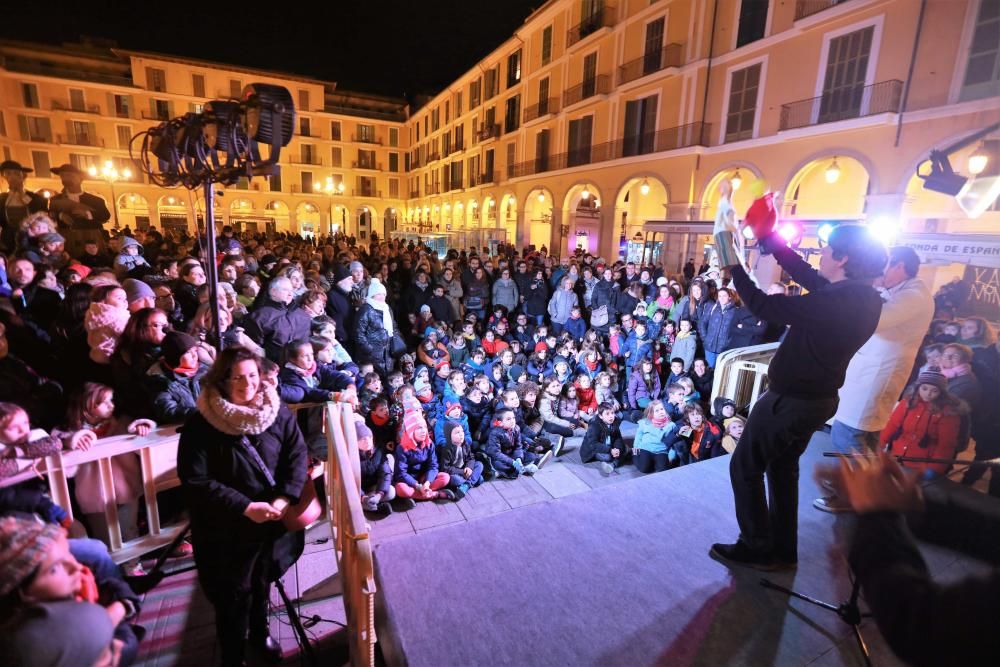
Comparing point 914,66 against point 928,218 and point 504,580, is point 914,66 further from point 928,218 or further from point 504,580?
point 504,580

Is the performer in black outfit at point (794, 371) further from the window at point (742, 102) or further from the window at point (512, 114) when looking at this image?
the window at point (512, 114)

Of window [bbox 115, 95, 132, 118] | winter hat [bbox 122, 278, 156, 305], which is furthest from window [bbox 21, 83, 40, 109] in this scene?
winter hat [bbox 122, 278, 156, 305]

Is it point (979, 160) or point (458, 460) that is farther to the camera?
point (979, 160)

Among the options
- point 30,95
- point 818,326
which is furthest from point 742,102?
point 30,95

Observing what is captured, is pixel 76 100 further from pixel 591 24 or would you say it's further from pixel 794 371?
pixel 794 371

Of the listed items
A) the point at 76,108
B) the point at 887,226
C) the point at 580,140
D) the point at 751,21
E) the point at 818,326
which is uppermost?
the point at 76,108

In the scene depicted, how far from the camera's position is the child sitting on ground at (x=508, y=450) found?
207 inches

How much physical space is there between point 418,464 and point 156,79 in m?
42.1

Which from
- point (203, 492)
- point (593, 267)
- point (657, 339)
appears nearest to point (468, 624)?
point (203, 492)

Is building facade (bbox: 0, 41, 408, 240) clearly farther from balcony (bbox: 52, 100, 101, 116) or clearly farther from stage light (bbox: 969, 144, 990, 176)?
stage light (bbox: 969, 144, 990, 176)

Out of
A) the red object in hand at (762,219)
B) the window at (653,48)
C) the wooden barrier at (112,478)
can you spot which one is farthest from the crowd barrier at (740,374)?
the window at (653,48)

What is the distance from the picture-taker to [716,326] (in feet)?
21.1

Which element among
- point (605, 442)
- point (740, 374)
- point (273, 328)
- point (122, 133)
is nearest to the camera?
point (273, 328)

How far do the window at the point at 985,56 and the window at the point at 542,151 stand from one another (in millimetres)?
14939
